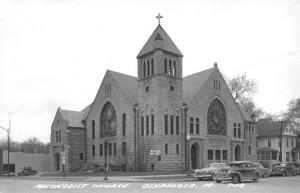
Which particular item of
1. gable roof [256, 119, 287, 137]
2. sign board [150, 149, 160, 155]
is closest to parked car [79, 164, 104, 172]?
sign board [150, 149, 160, 155]

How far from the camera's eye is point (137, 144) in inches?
2140

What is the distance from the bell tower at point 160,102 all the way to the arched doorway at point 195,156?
3377 mm

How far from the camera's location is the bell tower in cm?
5112

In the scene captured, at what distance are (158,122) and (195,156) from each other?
8.48 metres

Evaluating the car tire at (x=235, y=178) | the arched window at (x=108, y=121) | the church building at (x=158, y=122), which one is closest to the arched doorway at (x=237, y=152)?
the church building at (x=158, y=122)

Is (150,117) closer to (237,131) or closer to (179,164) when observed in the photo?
(179,164)

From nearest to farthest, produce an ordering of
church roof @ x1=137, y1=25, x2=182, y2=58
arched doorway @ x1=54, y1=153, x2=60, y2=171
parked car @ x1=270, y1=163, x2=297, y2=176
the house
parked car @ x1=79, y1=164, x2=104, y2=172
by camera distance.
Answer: parked car @ x1=270, y1=163, x2=297, y2=176 < church roof @ x1=137, y1=25, x2=182, y2=58 < parked car @ x1=79, y1=164, x2=104, y2=172 < arched doorway @ x1=54, y1=153, x2=60, y2=171 < the house

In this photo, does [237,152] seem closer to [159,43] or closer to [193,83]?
[193,83]

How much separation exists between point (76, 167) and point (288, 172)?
30.5 meters

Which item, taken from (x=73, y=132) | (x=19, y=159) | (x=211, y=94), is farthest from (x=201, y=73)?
(x=19, y=159)

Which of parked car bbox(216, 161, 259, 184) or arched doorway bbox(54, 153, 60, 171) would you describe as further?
arched doorway bbox(54, 153, 60, 171)

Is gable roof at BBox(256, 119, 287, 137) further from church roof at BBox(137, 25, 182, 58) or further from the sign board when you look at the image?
the sign board

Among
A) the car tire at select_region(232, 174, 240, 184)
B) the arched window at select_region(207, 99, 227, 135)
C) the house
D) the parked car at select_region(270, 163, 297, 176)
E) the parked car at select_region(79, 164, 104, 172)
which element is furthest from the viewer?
the house

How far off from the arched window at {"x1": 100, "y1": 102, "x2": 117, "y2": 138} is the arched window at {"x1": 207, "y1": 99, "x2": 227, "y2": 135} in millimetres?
12442
